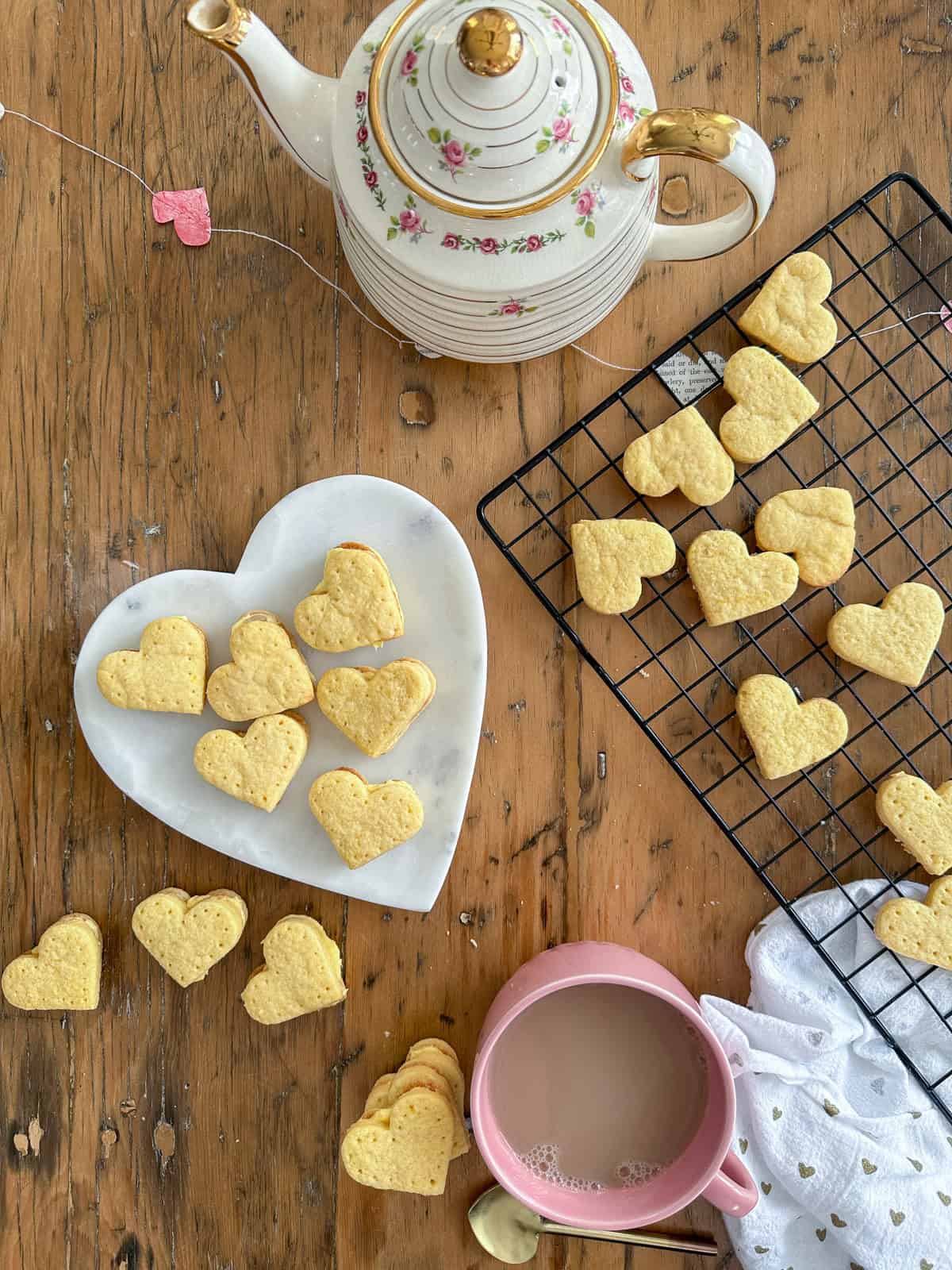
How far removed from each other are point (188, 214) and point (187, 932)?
712mm

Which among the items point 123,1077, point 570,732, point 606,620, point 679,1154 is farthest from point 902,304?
point 123,1077

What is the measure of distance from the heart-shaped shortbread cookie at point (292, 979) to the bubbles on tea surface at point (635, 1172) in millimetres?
305

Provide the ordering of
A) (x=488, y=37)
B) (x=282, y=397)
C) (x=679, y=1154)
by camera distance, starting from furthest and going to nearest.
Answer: (x=282, y=397)
(x=679, y=1154)
(x=488, y=37)

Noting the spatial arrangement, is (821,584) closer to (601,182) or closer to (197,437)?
(601,182)

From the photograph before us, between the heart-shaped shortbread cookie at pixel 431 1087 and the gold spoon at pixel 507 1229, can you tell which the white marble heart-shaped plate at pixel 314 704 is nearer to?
the heart-shaped shortbread cookie at pixel 431 1087

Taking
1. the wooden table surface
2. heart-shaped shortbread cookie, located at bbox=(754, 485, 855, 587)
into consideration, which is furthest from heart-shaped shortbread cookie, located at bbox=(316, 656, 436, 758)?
heart-shaped shortbread cookie, located at bbox=(754, 485, 855, 587)

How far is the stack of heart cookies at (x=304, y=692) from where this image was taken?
3.18ft

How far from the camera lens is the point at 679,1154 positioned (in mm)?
962

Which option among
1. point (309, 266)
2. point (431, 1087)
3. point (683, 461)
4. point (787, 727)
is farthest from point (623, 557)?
point (431, 1087)

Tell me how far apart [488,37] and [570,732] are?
621mm

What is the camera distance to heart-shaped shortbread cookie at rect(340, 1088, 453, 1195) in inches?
38.8

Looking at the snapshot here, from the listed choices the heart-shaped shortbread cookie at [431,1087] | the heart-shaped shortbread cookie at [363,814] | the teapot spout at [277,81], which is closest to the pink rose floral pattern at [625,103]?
the teapot spout at [277,81]

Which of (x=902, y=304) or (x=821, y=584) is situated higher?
(x=902, y=304)

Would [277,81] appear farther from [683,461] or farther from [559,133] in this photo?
[683,461]
